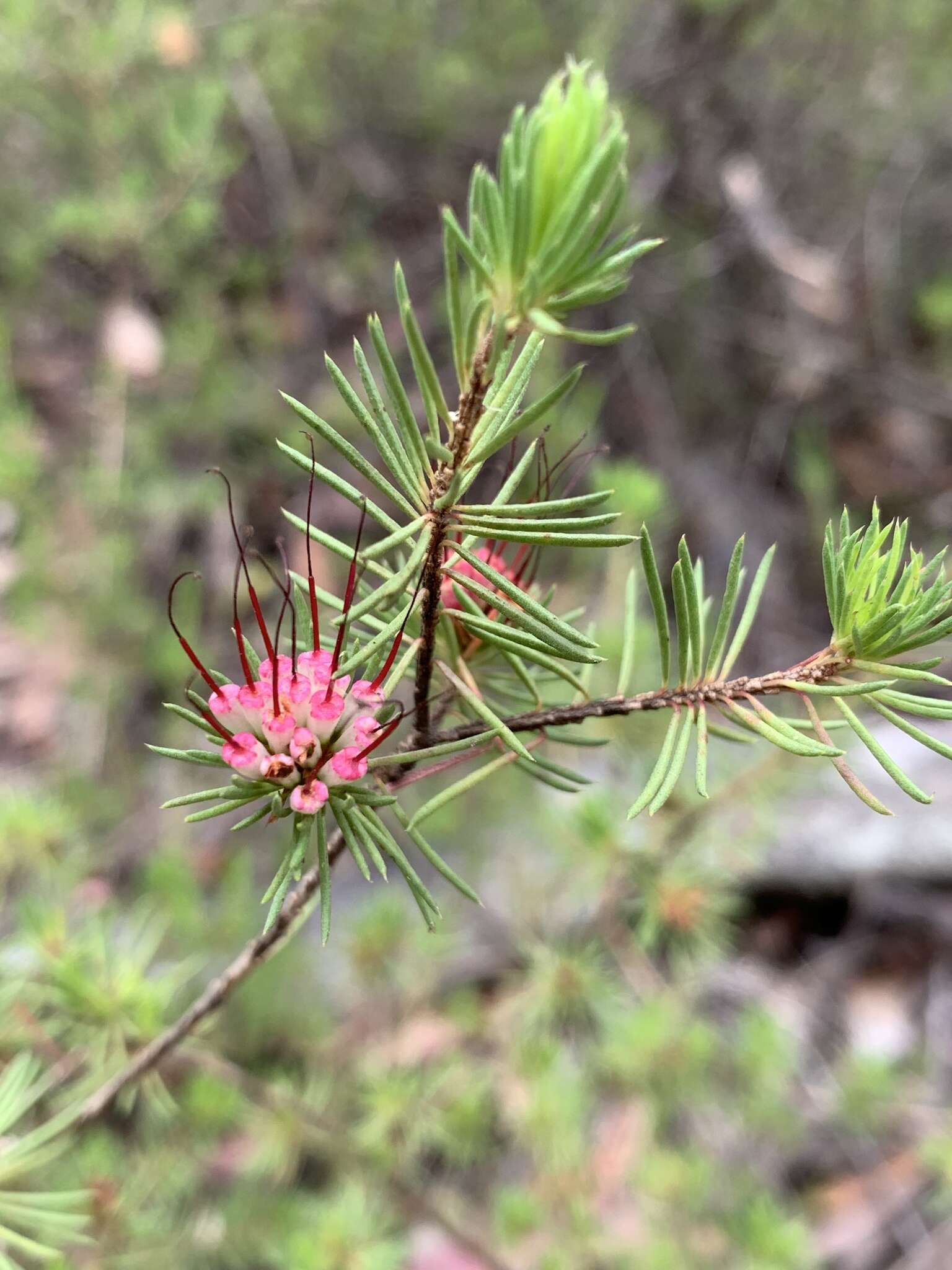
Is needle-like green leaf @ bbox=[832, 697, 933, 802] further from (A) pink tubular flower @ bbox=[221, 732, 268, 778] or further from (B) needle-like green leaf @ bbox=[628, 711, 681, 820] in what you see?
(A) pink tubular flower @ bbox=[221, 732, 268, 778]

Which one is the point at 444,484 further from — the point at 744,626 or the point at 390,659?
the point at 744,626

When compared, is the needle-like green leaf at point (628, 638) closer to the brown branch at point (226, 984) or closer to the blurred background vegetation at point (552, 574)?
the brown branch at point (226, 984)

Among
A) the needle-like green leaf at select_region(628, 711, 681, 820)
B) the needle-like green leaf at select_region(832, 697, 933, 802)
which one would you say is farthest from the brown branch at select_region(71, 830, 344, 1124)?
the needle-like green leaf at select_region(832, 697, 933, 802)

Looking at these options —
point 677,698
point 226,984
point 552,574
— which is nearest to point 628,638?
point 677,698

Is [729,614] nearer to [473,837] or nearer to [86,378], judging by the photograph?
[473,837]

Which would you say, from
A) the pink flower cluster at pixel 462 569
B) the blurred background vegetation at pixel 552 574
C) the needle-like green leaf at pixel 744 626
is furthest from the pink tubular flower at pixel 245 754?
the blurred background vegetation at pixel 552 574

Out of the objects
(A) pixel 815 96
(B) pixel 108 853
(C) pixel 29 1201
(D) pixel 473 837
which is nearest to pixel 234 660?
(B) pixel 108 853
